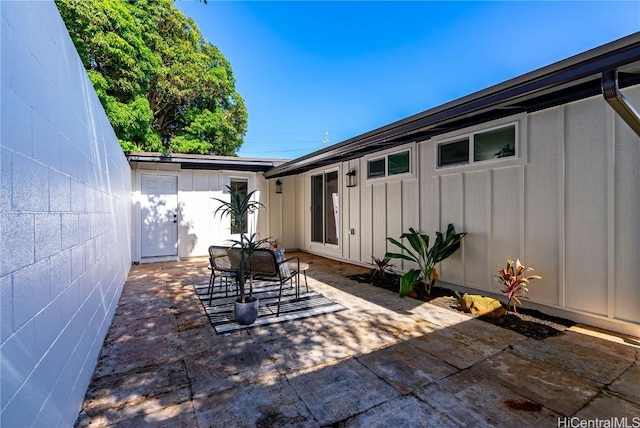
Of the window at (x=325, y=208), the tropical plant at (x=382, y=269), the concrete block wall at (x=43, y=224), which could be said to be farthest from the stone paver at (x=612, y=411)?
the window at (x=325, y=208)

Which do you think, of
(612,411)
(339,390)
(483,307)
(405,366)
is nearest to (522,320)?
(483,307)

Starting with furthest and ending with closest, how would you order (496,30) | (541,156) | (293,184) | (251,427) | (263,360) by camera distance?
(293,184)
(496,30)
(541,156)
(263,360)
(251,427)

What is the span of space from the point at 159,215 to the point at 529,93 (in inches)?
311

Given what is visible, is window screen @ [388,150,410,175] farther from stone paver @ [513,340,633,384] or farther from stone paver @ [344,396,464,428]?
stone paver @ [344,396,464,428]

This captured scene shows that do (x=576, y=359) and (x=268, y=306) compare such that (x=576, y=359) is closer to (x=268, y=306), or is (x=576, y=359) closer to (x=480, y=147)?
(x=480, y=147)

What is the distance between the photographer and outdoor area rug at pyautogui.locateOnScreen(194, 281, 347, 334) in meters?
3.46

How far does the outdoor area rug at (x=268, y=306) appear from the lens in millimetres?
3457

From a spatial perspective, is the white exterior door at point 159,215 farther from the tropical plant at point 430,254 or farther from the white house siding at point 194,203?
the tropical plant at point 430,254

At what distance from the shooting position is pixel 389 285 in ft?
16.6

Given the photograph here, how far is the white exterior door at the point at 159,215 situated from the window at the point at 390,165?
5200 mm

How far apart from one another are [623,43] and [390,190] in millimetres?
3858

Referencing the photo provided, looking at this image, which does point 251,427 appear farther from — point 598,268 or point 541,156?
point 541,156

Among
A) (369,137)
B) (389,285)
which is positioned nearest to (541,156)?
(369,137)

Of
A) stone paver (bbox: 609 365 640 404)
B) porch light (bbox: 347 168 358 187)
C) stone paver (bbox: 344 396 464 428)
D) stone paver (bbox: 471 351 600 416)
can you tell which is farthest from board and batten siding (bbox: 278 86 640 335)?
stone paver (bbox: 344 396 464 428)
